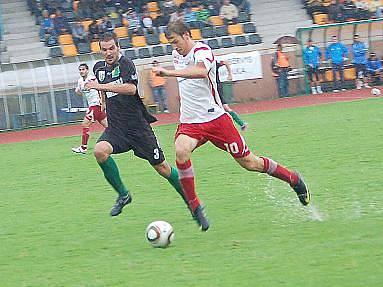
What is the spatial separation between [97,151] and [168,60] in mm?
17423

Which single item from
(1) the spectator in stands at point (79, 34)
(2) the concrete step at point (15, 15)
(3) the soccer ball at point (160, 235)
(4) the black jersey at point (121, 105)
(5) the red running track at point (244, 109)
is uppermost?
(4) the black jersey at point (121, 105)

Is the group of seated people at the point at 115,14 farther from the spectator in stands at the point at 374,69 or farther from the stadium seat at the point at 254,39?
the spectator in stands at the point at 374,69

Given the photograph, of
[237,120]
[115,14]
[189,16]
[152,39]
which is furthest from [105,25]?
[237,120]

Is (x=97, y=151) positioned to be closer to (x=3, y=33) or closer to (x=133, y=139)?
(x=133, y=139)

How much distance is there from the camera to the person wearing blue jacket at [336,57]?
82.2 feet

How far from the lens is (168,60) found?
25703 millimetres

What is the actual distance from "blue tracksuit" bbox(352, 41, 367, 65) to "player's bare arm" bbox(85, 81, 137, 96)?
696 inches

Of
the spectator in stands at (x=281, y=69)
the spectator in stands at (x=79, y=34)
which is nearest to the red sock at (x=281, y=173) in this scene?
the spectator in stands at (x=281, y=69)

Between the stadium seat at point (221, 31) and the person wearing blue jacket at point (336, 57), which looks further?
the stadium seat at point (221, 31)

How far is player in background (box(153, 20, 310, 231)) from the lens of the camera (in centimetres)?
765

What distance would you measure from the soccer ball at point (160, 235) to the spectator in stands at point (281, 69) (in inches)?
708

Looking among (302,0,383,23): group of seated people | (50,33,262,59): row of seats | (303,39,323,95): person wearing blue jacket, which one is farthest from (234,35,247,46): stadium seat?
(302,0,383,23): group of seated people

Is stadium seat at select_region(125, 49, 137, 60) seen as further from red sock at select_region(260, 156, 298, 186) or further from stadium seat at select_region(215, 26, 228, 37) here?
red sock at select_region(260, 156, 298, 186)

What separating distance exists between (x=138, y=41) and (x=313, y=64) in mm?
6070
